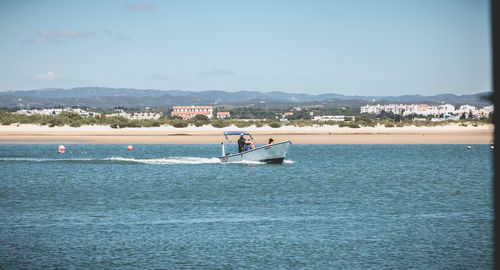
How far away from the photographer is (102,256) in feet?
43.2

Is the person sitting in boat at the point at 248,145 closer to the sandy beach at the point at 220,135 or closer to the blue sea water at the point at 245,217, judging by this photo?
the blue sea water at the point at 245,217

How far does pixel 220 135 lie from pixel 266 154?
39.9 m

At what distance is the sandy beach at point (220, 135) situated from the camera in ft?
214

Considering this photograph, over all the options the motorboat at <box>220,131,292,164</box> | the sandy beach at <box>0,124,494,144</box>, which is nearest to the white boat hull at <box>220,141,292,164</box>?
the motorboat at <box>220,131,292,164</box>

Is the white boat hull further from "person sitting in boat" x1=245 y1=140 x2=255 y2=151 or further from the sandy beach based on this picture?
the sandy beach

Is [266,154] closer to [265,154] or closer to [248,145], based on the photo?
[265,154]

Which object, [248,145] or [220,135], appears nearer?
[248,145]

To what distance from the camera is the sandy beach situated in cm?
6531

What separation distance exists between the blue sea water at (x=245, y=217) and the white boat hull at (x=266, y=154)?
1.99 ft

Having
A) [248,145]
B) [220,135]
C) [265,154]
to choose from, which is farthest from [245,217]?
[220,135]

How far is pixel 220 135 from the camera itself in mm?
75000

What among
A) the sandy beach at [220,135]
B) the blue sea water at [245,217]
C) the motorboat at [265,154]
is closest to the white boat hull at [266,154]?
the motorboat at [265,154]

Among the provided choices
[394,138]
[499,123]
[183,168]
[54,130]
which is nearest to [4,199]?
[183,168]

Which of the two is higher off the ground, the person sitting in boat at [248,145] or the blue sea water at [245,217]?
the person sitting in boat at [248,145]
